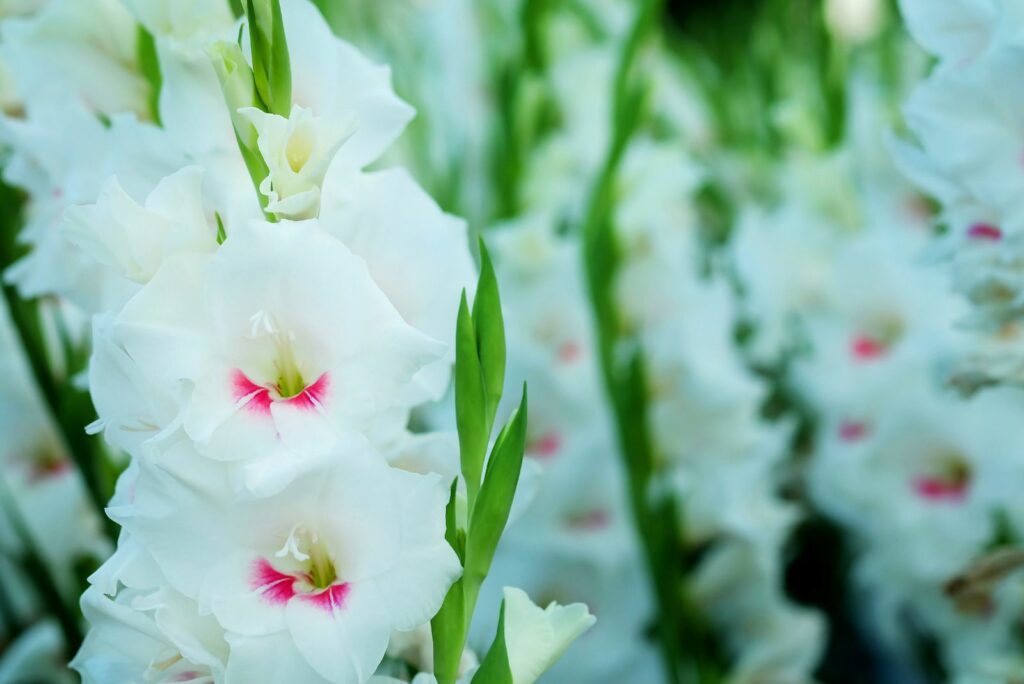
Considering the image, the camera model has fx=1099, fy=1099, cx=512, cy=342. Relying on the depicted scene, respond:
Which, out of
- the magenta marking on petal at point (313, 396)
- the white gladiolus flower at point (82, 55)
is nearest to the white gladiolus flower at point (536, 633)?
the magenta marking on petal at point (313, 396)

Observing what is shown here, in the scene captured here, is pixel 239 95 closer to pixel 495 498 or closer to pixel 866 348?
pixel 495 498


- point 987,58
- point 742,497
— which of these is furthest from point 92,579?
point 742,497

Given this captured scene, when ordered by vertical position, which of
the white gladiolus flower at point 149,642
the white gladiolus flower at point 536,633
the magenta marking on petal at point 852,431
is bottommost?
the magenta marking on petal at point 852,431

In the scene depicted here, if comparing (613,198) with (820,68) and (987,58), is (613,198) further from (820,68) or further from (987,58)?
(820,68)

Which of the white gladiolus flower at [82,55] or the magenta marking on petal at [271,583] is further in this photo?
the white gladiolus flower at [82,55]

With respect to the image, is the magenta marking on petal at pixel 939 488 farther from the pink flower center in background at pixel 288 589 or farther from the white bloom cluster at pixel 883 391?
the pink flower center in background at pixel 288 589

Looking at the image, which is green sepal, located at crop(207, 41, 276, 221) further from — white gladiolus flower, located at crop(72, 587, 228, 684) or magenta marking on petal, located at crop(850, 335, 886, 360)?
magenta marking on petal, located at crop(850, 335, 886, 360)

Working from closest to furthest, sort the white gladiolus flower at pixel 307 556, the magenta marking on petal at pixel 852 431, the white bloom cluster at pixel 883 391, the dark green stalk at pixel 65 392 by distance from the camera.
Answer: the white gladiolus flower at pixel 307 556
the dark green stalk at pixel 65 392
the white bloom cluster at pixel 883 391
the magenta marking on petal at pixel 852 431
